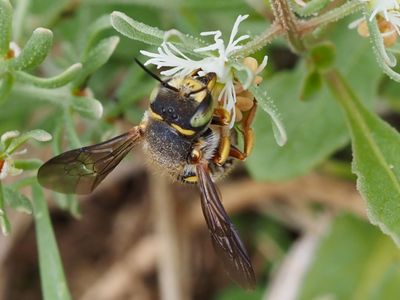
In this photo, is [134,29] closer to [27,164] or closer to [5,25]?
[5,25]

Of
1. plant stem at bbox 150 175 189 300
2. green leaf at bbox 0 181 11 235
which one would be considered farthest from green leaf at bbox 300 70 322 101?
plant stem at bbox 150 175 189 300

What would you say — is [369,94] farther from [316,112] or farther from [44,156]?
[44,156]

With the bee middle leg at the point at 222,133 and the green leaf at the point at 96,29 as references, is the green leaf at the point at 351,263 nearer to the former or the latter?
the bee middle leg at the point at 222,133

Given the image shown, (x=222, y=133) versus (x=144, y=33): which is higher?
(x=144, y=33)

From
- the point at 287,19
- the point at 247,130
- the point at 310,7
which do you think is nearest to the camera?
the point at 310,7

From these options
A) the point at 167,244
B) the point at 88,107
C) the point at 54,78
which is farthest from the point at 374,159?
the point at 167,244

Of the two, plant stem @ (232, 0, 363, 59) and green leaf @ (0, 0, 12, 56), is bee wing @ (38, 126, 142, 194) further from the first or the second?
plant stem @ (232, 0, 363, 59)

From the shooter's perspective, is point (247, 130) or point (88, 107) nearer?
point (247, 130)
